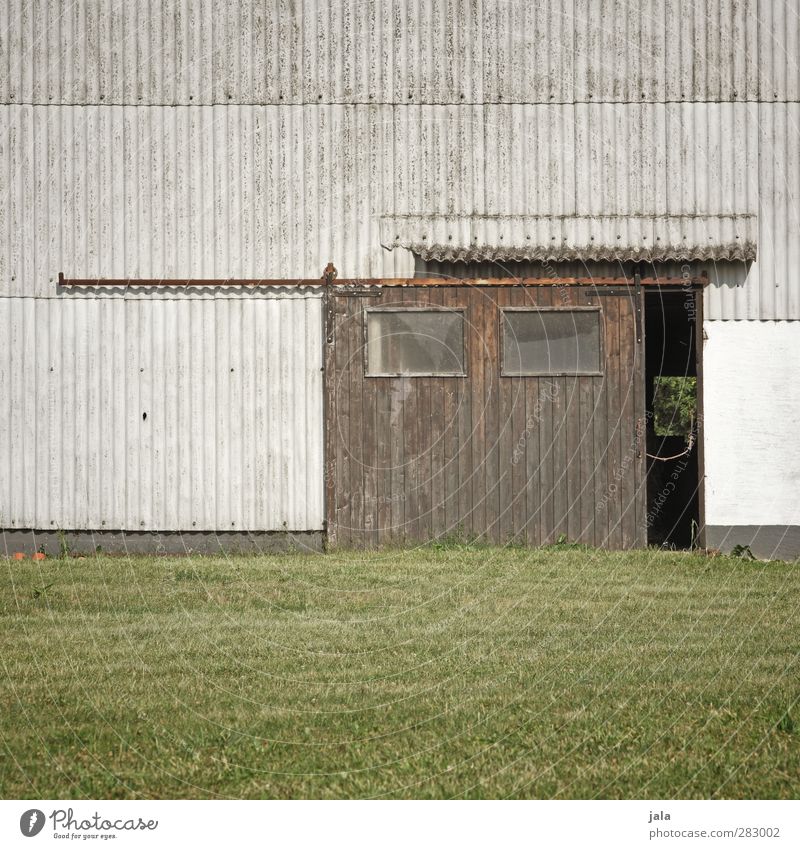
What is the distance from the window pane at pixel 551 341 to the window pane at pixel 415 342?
2.03ft

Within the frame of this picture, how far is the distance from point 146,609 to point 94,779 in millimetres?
4378

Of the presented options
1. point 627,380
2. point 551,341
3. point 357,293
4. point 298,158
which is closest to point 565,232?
point 551,341

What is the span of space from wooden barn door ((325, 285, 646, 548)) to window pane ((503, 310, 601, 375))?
0.01 metres

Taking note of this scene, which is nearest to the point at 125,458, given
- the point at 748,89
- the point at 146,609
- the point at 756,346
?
the point at 146,609

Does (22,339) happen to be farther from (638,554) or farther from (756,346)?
(756,346)

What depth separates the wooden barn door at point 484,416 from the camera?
1362cm

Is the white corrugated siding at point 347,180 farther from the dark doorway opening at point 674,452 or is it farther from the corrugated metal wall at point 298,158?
the dark doorway opening at point 674,452

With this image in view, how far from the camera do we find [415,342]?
13.8 meters

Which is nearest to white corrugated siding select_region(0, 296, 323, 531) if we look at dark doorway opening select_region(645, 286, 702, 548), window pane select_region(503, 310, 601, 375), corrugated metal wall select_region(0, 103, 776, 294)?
corrugated metal wall select_region(0, 103, 776, 294)

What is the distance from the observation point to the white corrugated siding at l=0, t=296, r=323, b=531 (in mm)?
13977

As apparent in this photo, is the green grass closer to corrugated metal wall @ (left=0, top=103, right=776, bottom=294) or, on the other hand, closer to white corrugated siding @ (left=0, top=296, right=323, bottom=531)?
white corrugated siding @ (left=0, top=296, right=323, bottom=531)

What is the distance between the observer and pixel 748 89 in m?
14.2

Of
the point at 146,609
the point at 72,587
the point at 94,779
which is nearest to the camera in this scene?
the point at 94,779

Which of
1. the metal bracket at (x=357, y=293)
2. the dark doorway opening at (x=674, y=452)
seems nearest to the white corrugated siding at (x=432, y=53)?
the metal bracket at (x=357, y=293)
